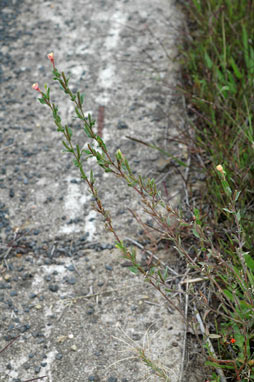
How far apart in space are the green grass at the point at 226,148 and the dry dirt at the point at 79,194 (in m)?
0.19

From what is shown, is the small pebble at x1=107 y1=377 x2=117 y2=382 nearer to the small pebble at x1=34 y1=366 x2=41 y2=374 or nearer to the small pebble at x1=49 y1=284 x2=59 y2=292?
the small pebble at x1=34 y1=366 x2=41 y2=374

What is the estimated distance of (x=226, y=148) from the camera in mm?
2482

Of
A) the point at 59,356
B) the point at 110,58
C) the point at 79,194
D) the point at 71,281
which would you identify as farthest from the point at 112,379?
the point at 110,58

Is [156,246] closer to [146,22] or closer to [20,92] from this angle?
[20,92]

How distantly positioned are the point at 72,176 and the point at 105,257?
571mm

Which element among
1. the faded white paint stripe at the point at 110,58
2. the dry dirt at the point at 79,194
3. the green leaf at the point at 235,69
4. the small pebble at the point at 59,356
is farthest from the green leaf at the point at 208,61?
the small pebble at the point at 59,356

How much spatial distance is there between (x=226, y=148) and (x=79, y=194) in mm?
816

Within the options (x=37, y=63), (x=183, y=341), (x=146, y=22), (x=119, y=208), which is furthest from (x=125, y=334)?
(x=146, y=22)

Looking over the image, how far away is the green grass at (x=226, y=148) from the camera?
1.80 m

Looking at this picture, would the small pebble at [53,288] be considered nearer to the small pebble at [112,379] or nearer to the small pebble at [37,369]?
the small pebble at [37,369]

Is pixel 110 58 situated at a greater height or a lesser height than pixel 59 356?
greater

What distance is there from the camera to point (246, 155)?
242cm

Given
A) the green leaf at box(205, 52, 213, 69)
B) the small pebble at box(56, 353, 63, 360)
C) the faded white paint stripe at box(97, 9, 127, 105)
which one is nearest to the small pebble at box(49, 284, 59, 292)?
the small pebble at box(56, 353, 63, 360)

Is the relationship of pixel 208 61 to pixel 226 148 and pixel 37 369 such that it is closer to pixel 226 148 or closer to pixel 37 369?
pixel 226 148
